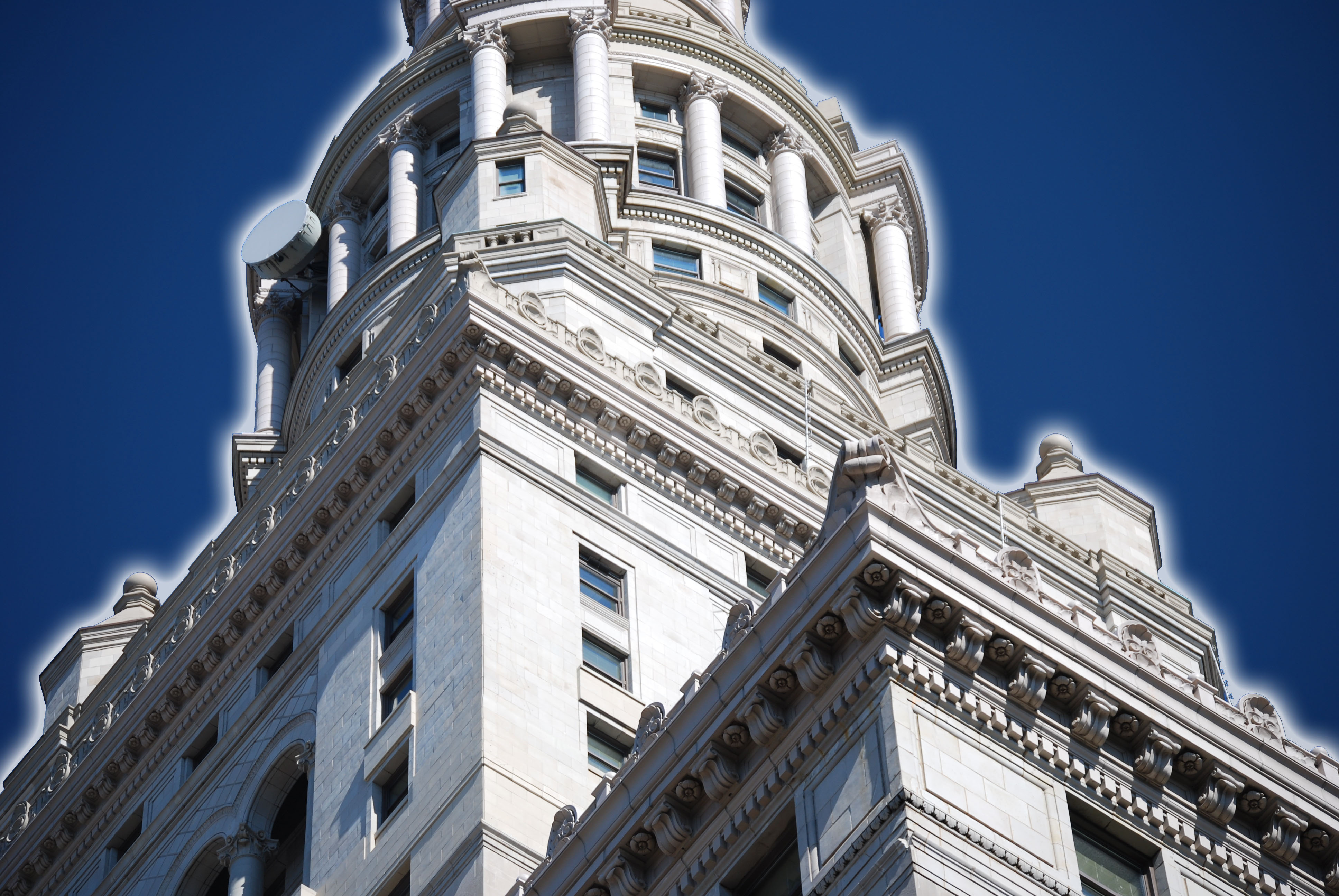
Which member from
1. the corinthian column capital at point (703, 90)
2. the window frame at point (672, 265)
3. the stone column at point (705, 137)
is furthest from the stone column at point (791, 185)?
the window frame at point (672, 265)

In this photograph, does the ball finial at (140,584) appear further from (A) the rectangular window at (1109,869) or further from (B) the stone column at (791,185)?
(A) the rectangular window at (1109,869)

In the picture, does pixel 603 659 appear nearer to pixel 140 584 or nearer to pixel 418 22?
pixel 140 584

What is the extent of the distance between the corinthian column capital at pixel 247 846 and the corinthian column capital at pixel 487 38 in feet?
119

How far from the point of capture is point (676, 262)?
8238cm

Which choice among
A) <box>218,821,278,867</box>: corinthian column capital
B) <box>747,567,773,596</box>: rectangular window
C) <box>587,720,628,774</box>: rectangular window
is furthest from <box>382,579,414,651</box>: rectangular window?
<box>747,567,773,596</box>: rectangular window

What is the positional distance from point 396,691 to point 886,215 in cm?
4175

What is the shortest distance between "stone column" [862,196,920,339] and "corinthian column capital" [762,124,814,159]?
387cm

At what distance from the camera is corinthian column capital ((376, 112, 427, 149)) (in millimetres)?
89375

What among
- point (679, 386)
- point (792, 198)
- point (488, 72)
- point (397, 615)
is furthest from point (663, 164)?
point (397, 615)

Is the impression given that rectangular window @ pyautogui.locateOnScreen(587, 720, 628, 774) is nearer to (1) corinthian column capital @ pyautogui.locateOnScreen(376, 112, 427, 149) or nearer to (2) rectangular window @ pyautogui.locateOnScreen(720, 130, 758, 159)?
(1) corinthian column capital @ pyautogui.locateOnScreen(376, 112, 427, 149)

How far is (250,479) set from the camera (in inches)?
3292

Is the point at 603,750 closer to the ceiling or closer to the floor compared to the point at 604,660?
closer to the floor

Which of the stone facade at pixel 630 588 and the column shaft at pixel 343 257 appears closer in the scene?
the stone facade at pixel 630 588

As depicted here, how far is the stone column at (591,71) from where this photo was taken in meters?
84.9
